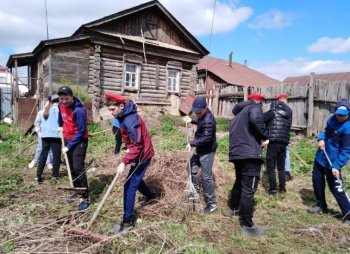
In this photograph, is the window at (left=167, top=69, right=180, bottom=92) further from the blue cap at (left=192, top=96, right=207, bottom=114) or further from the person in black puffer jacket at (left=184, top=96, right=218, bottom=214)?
the blue cap at (left=192, top=96, right=207, bottom=114)

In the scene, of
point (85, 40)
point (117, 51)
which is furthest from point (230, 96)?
point (85, 40)

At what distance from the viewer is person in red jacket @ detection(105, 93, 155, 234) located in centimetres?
384

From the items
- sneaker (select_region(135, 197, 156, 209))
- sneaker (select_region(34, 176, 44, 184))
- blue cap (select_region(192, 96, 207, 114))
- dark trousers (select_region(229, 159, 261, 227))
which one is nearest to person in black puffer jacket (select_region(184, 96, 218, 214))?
blue cap (select_region(192, 96, 207, 114))

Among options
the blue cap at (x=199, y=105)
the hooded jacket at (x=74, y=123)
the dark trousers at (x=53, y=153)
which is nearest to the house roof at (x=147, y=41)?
the dark trousers at (x=53, y=153)

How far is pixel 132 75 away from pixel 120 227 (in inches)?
493

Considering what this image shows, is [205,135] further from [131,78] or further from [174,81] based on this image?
[174,81]

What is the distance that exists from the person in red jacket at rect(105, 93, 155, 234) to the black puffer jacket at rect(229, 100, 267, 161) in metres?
1.11

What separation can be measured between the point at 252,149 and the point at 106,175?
11.3ft

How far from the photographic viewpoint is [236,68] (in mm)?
31766

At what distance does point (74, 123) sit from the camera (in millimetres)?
4922

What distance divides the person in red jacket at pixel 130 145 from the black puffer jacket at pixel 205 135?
0.76 meters

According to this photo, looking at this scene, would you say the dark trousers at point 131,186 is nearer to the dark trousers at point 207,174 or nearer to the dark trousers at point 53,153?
the dark trousers at point 207,174

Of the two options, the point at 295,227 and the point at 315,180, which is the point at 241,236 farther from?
the point at 315,180

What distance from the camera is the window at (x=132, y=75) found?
51.3 feet
